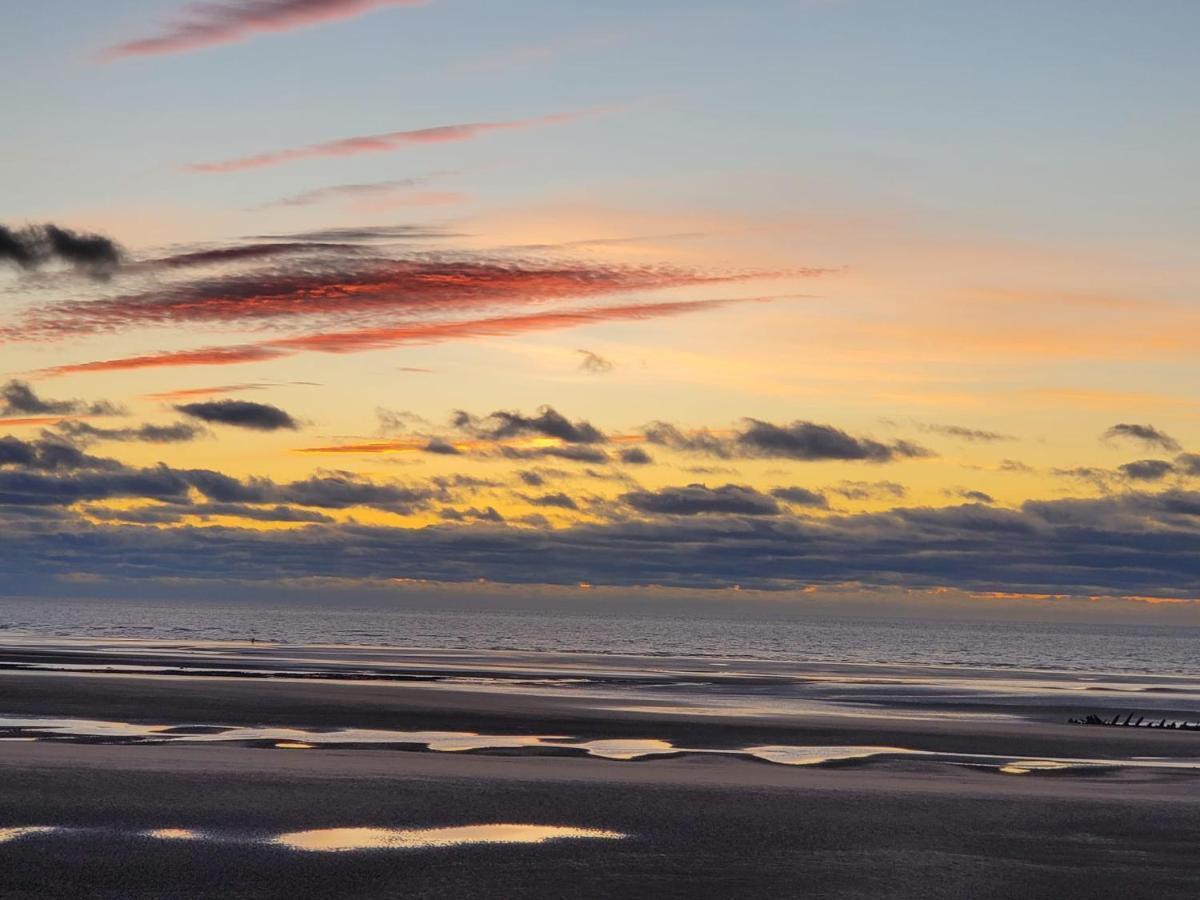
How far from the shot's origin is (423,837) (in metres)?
22.9

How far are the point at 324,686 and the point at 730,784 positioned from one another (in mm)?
36350

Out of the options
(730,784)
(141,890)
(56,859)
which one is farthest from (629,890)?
(730,784)

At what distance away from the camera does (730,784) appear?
30.6m

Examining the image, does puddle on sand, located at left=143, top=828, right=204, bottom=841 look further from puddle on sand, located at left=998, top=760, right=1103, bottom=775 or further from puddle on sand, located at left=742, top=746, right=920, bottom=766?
puddle on sand, located at left=998, top=760, right=1103, bottom=775

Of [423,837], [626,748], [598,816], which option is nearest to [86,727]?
[626,748]

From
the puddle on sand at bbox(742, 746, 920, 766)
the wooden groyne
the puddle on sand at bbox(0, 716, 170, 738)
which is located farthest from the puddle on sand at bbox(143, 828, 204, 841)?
the wooden groyne

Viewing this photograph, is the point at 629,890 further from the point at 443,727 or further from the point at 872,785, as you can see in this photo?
the point at 443,727

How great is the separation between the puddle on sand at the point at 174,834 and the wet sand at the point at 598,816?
0.11 metres

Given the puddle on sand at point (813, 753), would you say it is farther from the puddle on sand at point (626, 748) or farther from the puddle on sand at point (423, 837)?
the puddle on sand at point (423, 837)

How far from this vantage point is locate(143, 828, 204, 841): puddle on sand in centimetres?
2227

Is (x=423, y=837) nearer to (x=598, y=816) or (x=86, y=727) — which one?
(x=598, y=816)

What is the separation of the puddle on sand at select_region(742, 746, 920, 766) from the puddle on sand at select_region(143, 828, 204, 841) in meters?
16.8

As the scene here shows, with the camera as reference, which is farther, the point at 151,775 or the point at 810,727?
the point at 810,727

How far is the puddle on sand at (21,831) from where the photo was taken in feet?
71.5
